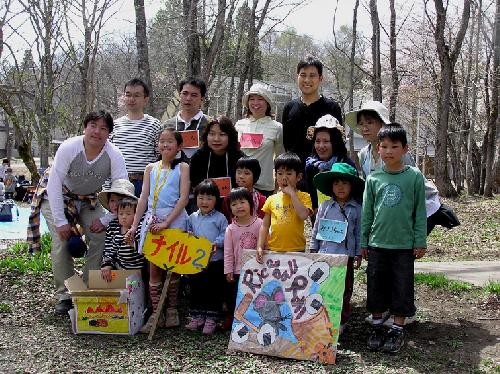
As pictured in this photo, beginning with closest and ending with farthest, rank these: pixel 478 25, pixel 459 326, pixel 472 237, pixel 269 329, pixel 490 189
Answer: pixel 269 329 → pixel 459 326 → pixel 472 237 → pixel 490 189 → pixel 478 25

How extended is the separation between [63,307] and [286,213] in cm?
225

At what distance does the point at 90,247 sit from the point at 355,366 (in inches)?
104

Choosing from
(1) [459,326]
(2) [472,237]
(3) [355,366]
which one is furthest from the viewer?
(2) [472,237]

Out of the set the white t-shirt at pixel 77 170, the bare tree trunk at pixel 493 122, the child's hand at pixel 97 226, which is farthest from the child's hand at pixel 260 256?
the bare tree trunk at pixel 493 122

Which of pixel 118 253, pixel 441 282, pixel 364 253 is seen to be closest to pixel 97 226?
pixel 118 253

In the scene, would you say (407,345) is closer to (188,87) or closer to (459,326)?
(459,326)

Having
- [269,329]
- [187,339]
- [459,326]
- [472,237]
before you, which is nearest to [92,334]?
[187,339]

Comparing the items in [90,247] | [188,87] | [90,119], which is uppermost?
[188,87]

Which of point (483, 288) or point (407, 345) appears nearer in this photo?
point (407, 345)

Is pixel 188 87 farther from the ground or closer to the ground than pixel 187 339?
farther from the ground

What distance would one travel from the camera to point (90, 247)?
5.25 metres

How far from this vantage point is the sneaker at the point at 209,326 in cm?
459

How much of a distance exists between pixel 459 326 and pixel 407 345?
2.42 ft

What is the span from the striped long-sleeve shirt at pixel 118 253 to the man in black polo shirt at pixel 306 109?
1.66 metres
